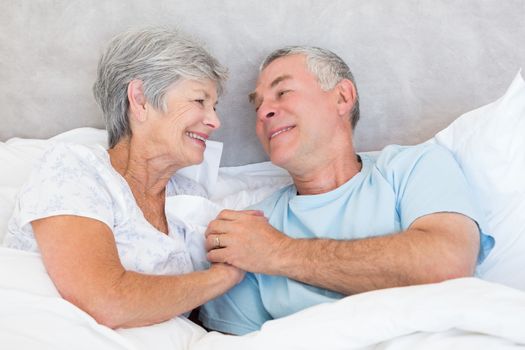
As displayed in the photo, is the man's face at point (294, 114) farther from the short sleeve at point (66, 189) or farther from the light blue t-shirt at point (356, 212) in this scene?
the short sleeve at point (66, 189)

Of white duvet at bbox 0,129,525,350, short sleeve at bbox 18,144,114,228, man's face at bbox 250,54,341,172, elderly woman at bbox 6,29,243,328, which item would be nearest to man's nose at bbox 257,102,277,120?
man's face at bbox 250,54,341,172

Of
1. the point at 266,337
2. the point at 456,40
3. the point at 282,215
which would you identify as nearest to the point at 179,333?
the point at 266,337

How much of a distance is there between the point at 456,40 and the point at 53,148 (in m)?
1.17

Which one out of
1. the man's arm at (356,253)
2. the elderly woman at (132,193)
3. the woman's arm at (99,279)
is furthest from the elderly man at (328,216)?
the woman's arm at (99,279)

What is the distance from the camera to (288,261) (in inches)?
52.9

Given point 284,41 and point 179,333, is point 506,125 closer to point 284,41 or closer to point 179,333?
point 284,41

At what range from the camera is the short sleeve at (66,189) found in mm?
1177

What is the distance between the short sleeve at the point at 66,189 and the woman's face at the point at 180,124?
0.19m

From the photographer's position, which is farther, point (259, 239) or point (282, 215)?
point (282, 215)

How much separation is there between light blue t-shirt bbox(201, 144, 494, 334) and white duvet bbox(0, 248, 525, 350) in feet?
0.90

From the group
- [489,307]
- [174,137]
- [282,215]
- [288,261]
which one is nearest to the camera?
[489,307]

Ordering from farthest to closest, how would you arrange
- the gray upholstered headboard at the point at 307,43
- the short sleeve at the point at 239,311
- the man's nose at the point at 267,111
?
the gray upholstered headboard at the point at 307,43 < the man's nose at the point at 267,111 < the short sleeve at the point at 239,311

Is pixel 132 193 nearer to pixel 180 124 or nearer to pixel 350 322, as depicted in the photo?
pixel 180 124

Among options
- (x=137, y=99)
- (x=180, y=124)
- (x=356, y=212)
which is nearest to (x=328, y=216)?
(x=356, y=212)
